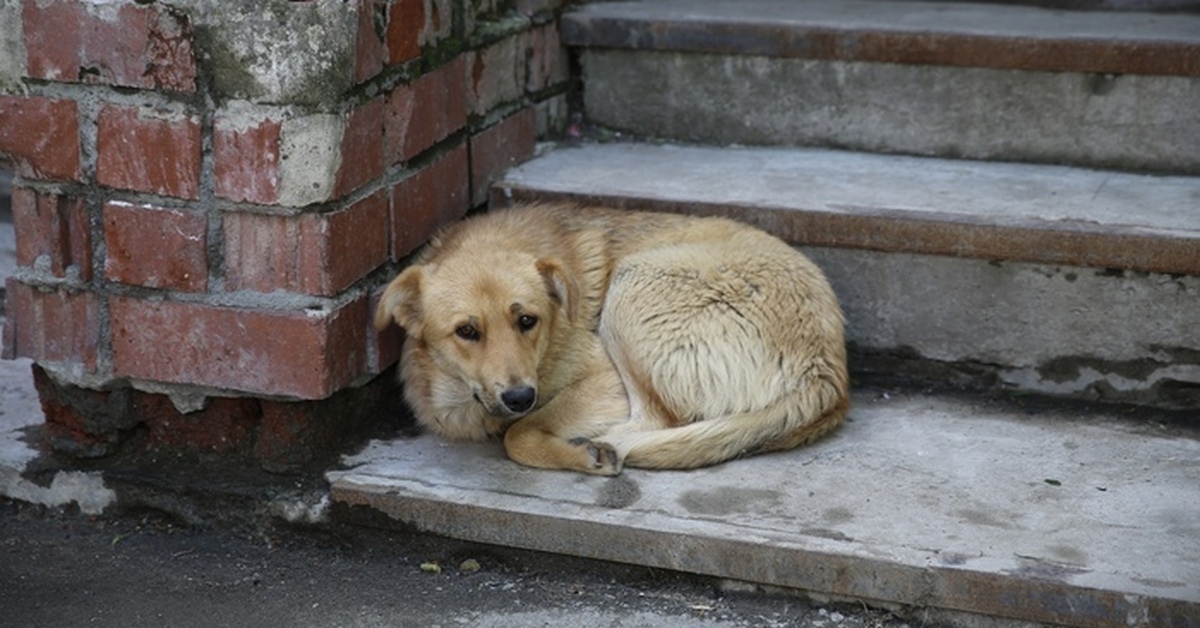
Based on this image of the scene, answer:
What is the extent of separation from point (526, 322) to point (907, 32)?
5.86ft

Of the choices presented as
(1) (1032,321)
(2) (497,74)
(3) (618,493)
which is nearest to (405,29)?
(2) (497,74)

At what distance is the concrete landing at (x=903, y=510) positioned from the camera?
346 cm

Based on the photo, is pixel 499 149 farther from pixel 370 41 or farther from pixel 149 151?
pixel 149 151

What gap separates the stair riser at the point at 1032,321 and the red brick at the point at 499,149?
1.05 meters

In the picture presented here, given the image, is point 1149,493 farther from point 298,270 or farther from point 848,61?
point 298,270

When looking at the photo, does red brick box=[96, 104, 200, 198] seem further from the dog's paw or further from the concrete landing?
the dog's paw

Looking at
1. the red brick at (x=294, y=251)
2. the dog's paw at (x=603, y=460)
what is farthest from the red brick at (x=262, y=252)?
the dog's paw at (x=603, y=460)

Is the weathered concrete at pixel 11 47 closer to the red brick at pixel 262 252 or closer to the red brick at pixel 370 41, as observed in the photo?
the red brick at pixel 262 252

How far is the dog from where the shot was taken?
398cm

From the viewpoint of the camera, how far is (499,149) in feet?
16.1

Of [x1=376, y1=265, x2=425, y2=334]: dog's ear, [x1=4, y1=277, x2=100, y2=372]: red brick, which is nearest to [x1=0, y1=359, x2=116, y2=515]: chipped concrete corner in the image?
[x1=4, y1=277, x2=100, y2=372]: red brick

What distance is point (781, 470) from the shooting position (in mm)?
3996

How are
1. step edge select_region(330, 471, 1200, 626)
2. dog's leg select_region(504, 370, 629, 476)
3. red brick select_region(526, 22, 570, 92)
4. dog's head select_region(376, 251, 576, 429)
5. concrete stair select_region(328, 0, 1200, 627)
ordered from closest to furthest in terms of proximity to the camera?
step edge select_region(330, 471, 1200, 626), concrete stair select_region(328, 0, 1200, 627), dog's head select_region(376, 251, 576, 429), dog's leg select_region(504, 370, 629, 476), red brick select_region(526, 22, 570, 92)

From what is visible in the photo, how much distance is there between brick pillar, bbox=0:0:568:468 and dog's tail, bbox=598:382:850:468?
0.79 metres
